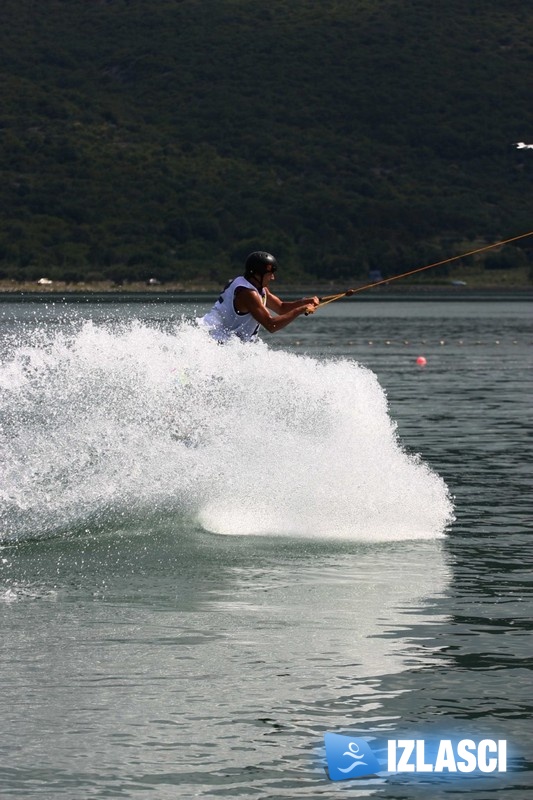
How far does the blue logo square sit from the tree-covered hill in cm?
13430

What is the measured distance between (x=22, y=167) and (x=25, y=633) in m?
157

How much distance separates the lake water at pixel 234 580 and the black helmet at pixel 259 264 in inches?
29.0

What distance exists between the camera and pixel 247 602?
→ 12.5 m

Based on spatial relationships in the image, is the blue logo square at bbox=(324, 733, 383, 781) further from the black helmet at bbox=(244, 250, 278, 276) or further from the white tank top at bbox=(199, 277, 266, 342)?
the white tank top at bbox=(199, 277, 266, 342)

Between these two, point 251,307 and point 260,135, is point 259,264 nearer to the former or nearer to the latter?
point 251,307

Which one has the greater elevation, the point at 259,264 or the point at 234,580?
the point at 259,264

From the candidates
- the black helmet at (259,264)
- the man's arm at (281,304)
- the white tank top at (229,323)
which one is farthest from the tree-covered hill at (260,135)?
the black helmet at (259,264)

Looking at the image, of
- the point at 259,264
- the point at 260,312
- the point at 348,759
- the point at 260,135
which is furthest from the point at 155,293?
the point at 348,759

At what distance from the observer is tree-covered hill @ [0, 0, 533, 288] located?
15300 cm

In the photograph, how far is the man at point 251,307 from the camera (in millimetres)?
14758

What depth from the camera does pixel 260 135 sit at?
174000 millimetres

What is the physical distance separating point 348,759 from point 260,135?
16761cm

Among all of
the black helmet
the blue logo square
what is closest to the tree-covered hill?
the black helmet

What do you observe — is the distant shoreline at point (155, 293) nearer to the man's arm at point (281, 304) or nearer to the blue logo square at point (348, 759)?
the man's arm at point (281, 304)
